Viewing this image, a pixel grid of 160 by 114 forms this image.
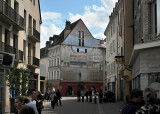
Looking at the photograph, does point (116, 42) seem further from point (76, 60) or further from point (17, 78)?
point (76, 60)

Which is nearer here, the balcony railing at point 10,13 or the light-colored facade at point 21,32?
the balcony railing at point 10,13

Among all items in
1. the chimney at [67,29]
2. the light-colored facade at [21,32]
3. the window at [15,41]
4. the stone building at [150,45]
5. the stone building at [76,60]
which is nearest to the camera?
the stone building at [150,45]

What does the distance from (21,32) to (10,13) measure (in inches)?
180

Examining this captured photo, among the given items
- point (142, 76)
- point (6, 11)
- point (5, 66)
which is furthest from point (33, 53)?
point (5, 66)

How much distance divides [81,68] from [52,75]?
7.68 meters

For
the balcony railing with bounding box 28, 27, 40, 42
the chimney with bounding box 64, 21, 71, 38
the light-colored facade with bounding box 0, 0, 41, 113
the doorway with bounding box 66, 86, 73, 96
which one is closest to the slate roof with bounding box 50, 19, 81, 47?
the chimney with bounding box 64, 21, 71, 38

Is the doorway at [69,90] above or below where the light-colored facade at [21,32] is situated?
below

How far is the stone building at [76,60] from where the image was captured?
71750mm

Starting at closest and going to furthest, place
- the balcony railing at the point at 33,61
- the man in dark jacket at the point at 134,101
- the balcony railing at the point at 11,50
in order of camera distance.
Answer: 1. the man in dark jacket at the point at 134,101
2. the balcony railing at the point at 11,50
3. the balcony railing at the point at 33,61

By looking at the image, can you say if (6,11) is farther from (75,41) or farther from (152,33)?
(75,41)

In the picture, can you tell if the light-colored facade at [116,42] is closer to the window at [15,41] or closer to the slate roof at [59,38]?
the window at [15,41]

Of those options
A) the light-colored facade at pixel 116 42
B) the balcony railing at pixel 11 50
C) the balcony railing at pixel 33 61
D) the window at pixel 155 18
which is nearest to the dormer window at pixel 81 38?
the light-colored facade at pixel 116 42

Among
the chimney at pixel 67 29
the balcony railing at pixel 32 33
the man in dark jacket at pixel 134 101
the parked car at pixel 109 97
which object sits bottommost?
the parked car at pixel 109 97

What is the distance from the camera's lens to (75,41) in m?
74.2
